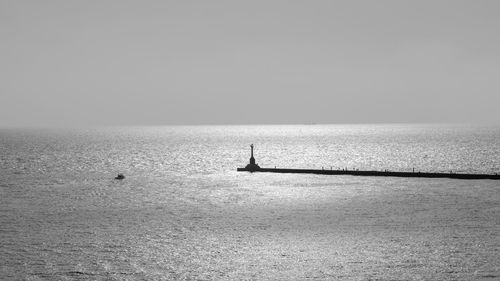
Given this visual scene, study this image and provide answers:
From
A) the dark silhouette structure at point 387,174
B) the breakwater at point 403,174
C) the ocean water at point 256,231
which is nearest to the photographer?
the ocean water at point 256,231

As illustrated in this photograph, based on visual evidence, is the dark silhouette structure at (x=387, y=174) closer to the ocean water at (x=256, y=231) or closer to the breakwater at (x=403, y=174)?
the breakwater at (x=403, y=174)

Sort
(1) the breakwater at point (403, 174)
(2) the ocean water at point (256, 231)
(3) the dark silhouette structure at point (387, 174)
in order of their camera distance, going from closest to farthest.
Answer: (2) the ocean water at point (256, 231)
(1) the breakwater at point (403, 174)
(3) the dark silhouette structure at point (387, 174)

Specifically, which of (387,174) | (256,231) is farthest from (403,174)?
(256,231)

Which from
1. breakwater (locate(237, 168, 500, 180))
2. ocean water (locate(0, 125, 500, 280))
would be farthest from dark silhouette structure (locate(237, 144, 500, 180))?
ocean water (locate(0, 125, 500, 280))

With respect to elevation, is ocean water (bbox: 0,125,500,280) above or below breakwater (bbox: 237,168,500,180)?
below

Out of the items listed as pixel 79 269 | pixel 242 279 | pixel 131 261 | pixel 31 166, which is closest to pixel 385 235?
pixel 242 279

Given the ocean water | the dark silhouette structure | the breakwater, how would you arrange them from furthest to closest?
the dark silhouette structure < the breakwater < the ocean water

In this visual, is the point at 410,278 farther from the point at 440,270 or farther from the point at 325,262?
the point at 325,262

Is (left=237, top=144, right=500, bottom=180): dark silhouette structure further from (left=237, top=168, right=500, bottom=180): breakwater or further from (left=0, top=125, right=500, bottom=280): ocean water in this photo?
(left=0, top=125, right=500, bottom=280): ocean water

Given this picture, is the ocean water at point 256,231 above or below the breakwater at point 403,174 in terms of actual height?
below

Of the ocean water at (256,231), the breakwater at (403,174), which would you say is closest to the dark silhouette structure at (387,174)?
the breakwater at (403,174)

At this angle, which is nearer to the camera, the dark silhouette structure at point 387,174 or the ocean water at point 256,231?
the ocean water at point 256,231

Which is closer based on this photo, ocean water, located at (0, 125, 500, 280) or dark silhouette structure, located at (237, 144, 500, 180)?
ocean water, located at (0, 125, 500, 280)

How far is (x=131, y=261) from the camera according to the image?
34531 mm
